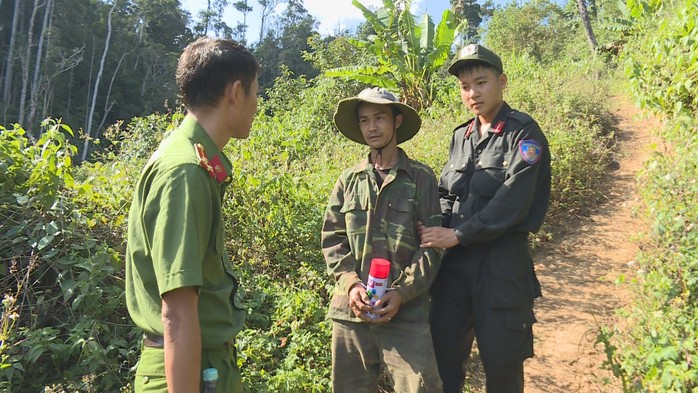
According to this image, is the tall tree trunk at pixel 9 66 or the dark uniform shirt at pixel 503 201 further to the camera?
the tall tree trunk at pixel 9 66

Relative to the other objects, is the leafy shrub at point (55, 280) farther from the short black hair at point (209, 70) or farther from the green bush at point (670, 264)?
the green bush at point (670, 264)

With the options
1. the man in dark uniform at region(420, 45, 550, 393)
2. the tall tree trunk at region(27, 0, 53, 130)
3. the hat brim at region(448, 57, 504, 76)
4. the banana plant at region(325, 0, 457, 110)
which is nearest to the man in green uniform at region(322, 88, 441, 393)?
the man in dark uniform at region(420, 45, 550, 393)

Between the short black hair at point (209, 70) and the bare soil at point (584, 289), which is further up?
the short black hair at point (209, 70)

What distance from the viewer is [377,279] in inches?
79.4

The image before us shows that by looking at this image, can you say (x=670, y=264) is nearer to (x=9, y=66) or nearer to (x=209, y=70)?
(x=209, y=70)

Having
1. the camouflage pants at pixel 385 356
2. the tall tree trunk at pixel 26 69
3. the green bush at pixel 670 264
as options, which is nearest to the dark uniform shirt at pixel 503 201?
the camouflage pants at pixel 385 356

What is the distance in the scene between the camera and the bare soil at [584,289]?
3.28 metres

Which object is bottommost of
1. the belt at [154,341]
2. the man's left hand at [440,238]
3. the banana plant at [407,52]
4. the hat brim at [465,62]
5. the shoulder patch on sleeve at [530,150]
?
the belt at [154,341]

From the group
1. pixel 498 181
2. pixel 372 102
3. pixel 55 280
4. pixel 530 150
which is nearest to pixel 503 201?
pixel 498 181

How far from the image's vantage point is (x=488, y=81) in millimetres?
2291

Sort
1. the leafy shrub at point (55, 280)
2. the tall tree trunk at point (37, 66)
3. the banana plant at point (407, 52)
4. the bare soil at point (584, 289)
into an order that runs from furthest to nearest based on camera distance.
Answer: the tall tree trunk at point (37, 66)
the banana plant at point (407, 52)
the bare soil at point (584, 289)
the leafy shrub at point (55, 280)

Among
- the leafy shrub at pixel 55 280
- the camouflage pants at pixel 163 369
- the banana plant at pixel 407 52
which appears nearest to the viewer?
the camouflage pants at pixel 163 369

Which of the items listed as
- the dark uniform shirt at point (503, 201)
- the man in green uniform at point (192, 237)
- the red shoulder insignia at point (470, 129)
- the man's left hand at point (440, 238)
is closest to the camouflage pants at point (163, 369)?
the man in green uniform at point (192, 237)

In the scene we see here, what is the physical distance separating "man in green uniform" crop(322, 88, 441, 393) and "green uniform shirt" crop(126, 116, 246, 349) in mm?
775
